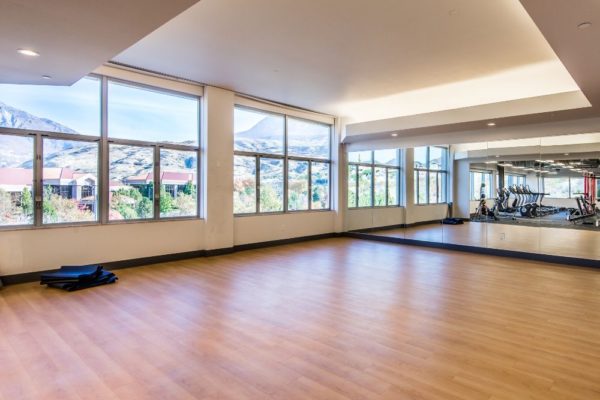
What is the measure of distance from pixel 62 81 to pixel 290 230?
5.53 m

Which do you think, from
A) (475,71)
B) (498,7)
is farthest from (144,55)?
(475,71)

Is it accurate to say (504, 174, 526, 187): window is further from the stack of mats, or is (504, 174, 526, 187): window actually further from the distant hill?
the stack of mats

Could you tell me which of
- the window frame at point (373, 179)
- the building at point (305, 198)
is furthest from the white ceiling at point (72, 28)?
the window frame at point (373, 179)

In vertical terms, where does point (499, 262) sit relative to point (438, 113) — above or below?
below

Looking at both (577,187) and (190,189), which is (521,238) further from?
(190,189)

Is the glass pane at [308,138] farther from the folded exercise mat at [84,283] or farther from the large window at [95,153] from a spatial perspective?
the folded exercise mat at [84,283]

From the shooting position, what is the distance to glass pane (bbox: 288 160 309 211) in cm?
879

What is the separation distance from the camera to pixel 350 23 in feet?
13.8

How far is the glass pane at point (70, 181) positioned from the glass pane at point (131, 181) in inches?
10.6

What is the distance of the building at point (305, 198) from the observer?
2.79 metres

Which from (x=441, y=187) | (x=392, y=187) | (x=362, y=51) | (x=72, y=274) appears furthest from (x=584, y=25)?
(x=392, y=187)

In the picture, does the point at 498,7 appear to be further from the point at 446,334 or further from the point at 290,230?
the point at 290,230

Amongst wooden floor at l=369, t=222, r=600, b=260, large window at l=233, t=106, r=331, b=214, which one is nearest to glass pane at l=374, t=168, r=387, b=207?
large window at l=233, t=106, r=331, b=214

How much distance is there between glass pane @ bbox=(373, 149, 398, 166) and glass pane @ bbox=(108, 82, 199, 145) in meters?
5.09
